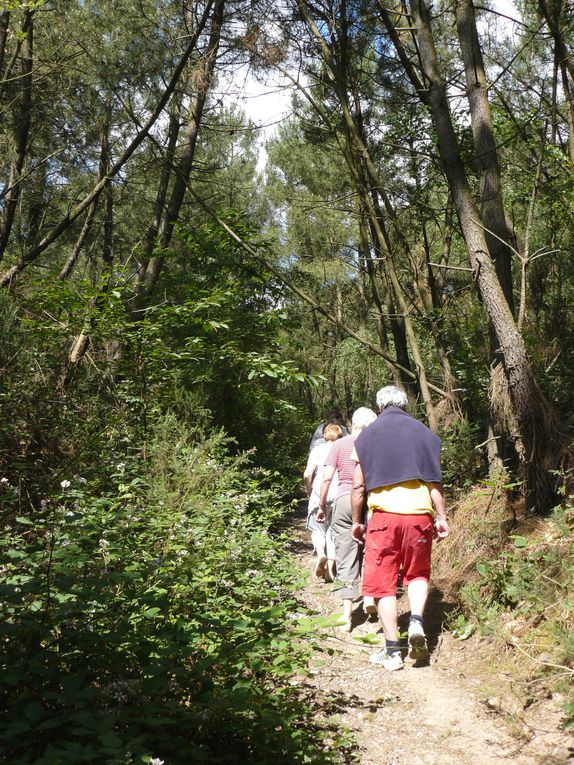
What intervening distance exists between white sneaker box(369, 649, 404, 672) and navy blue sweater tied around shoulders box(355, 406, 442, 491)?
1.11 meters

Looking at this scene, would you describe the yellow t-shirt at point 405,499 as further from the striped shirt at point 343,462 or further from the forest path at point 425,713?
the striped shirt at point 343,462

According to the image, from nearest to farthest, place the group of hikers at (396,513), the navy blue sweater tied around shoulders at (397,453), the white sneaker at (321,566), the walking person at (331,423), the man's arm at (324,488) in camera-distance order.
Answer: the group of hikers at (396,513)
the navy blue sweater tied around shoulders at (397,453)
the man's arm at (324,488)
the white sneaker at (321,566)
the walking person at (331,423)

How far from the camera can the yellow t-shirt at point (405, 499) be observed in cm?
426

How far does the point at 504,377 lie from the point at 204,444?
3.36 meters

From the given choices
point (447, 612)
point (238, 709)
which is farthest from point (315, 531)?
point (238, 709)

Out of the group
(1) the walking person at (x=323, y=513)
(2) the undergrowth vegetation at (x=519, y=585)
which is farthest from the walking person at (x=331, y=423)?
(2) the undergrowth vegetation at (x=519, y=585)

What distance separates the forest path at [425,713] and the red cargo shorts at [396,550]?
558mm

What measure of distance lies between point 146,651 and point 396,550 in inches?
80.3

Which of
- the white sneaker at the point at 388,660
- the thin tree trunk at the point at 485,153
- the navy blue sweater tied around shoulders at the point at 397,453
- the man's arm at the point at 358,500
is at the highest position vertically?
the thin tree trunk at the point at 485,153

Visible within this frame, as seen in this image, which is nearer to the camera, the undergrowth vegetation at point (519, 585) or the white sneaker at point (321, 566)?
the undergrowth vegetation at point (519, 585)

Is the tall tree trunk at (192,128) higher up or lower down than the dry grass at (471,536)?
higher up

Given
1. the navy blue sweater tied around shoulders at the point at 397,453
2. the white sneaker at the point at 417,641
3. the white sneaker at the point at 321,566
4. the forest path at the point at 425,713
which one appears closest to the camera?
the forest path at the point at 425,713

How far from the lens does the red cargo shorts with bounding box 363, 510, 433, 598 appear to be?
4242 millimetres

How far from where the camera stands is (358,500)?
4812mm
